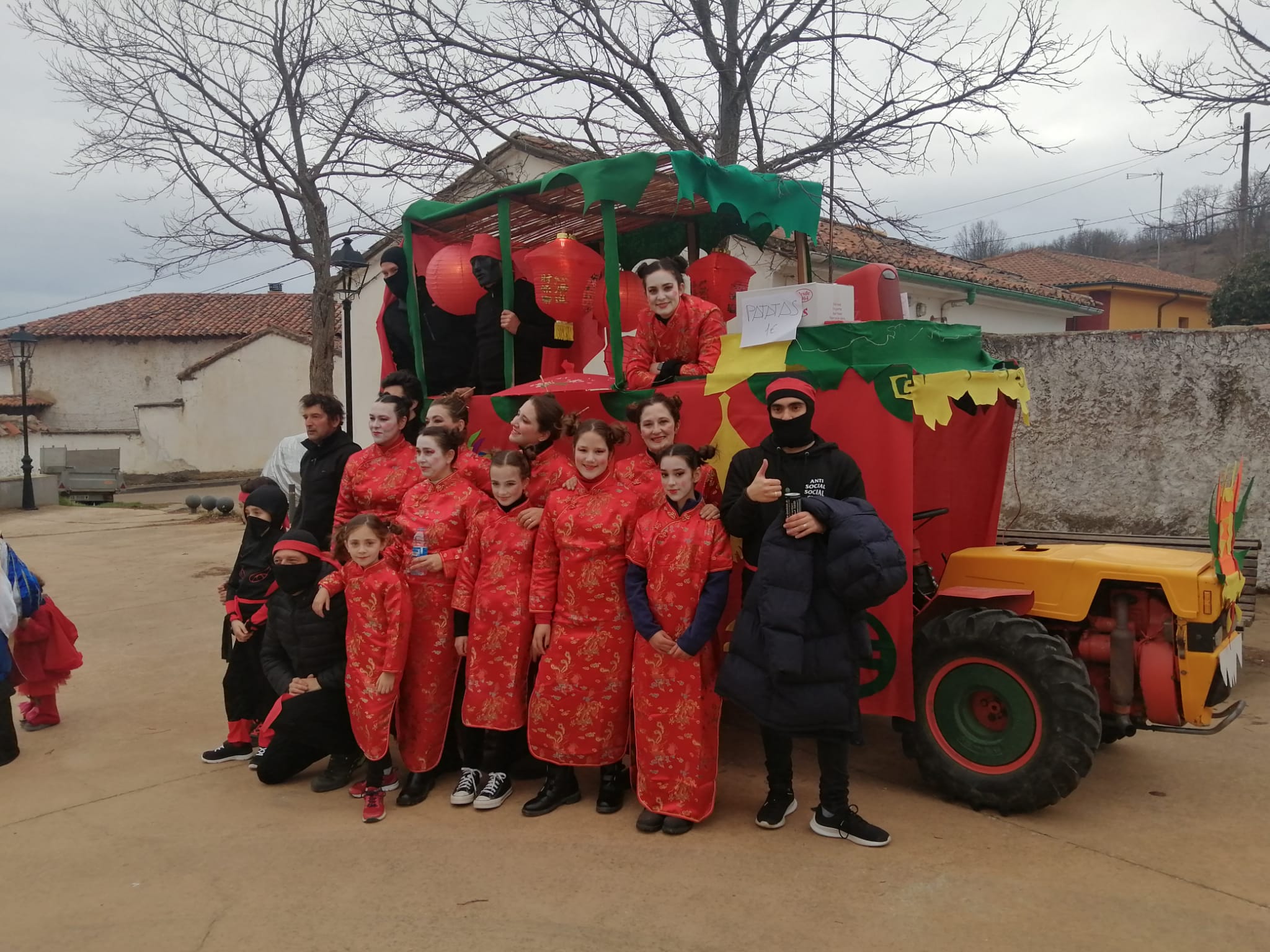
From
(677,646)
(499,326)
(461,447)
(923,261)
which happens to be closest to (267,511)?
(461,447)

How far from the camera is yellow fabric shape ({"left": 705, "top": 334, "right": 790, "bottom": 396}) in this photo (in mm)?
4426

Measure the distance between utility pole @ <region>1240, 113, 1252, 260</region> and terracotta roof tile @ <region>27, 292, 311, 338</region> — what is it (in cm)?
2687

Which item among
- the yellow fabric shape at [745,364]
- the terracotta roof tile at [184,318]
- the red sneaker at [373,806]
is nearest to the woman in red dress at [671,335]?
the yellow fabric shape at [745,364]

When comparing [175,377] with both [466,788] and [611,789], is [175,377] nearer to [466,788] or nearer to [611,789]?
[466,788]

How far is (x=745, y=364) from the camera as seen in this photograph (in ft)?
14.9

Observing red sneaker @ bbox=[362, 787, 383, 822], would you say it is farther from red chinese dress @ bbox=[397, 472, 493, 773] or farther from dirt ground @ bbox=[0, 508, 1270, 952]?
red chinese dress @ bbox=[397, 472, 493, 773]

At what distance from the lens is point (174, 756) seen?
5047mm

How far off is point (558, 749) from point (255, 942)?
54.2 inches

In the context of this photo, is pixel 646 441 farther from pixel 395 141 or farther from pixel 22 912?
pixel 395 141

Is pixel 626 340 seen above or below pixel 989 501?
above

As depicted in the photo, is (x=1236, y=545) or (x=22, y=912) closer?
(x=22, y=912)

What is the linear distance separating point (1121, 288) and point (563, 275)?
29188mm

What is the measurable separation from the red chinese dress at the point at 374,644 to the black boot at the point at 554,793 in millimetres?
712

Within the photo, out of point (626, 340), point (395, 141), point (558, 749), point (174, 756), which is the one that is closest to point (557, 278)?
point (626, 340)
